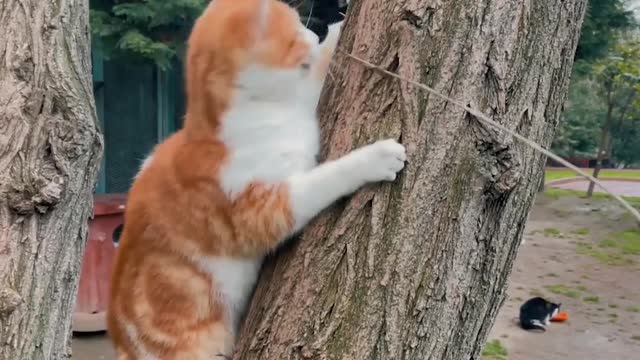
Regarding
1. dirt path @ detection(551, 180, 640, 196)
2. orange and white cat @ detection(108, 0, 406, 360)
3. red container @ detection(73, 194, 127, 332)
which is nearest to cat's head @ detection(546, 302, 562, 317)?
red container @ detection(73, 194, 127, 332)

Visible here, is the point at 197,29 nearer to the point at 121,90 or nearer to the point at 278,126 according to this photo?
the point at 278,126

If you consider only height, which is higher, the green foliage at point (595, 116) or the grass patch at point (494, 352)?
the green foliage at point (595, 116)

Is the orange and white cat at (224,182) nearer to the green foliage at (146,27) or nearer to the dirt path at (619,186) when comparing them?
the green foliage at (146,27)

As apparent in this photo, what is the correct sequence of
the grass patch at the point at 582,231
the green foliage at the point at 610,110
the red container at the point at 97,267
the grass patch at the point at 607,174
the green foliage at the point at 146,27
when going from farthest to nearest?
the grass patch at the point at 607,174 → the green foliage at the point at 610,110 → the grass patch at the point at 582,231 → the green foliage at the point at 146,27 → the red container at the point at 97,267

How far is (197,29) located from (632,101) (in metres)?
12.6

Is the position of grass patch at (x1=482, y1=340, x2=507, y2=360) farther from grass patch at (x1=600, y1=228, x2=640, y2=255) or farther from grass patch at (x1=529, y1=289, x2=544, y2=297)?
grass patch at (x1=600, y1=228, x2=640, y2=255)

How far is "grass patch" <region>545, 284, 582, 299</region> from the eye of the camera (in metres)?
6.49

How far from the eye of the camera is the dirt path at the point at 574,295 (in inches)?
197

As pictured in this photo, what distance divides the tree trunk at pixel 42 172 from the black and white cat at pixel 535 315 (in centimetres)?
433

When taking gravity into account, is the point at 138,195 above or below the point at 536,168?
below

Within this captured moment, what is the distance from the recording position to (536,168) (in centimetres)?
107

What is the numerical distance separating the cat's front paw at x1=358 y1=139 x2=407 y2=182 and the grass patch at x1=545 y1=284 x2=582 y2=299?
5872 millimetres

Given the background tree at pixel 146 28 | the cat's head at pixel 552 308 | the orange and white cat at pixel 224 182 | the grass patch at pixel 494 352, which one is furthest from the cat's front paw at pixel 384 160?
the cat's head at pixel 552 308

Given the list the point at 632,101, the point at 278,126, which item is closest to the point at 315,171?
the point at 278,126
